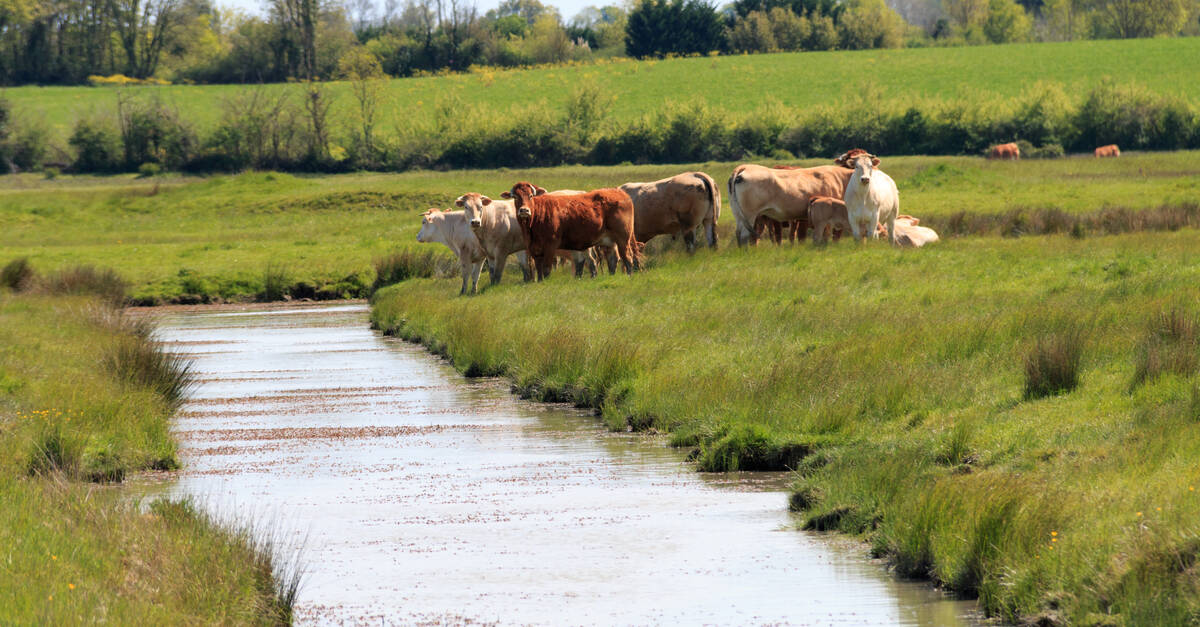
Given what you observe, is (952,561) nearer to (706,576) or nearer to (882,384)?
(706,576)

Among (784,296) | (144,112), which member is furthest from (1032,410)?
(144,112)

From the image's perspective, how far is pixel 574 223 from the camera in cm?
2702

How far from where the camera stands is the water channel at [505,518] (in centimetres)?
854

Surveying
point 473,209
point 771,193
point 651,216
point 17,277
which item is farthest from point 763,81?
point 473,209

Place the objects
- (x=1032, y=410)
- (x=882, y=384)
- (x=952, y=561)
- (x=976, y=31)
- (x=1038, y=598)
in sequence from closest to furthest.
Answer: (x=1038, y=598)
(x=952, y=561)
(x=1032, y=410)
(x=882, y=384)
(x=976, y=31)

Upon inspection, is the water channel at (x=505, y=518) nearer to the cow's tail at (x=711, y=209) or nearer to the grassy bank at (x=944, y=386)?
the grassy bank at (x=944, y=386)

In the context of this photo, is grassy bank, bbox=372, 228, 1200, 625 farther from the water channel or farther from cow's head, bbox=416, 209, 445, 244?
cow's head, bbox=416, 209, 445, 244

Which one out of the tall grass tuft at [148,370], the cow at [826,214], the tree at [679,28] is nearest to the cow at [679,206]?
the cow at [826,214]

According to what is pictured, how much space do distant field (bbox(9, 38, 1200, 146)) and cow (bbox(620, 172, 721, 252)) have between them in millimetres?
56766

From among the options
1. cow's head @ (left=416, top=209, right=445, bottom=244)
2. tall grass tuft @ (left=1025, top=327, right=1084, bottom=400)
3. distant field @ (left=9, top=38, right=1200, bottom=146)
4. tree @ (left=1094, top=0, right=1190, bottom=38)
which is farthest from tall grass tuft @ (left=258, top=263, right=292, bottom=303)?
tree @ (left=1094, top=0, right=1190, bottom=38)

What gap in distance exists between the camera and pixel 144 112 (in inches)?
3255

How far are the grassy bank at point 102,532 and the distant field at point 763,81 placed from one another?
73.6m

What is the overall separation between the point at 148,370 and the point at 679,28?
110m

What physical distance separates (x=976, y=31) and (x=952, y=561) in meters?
132
